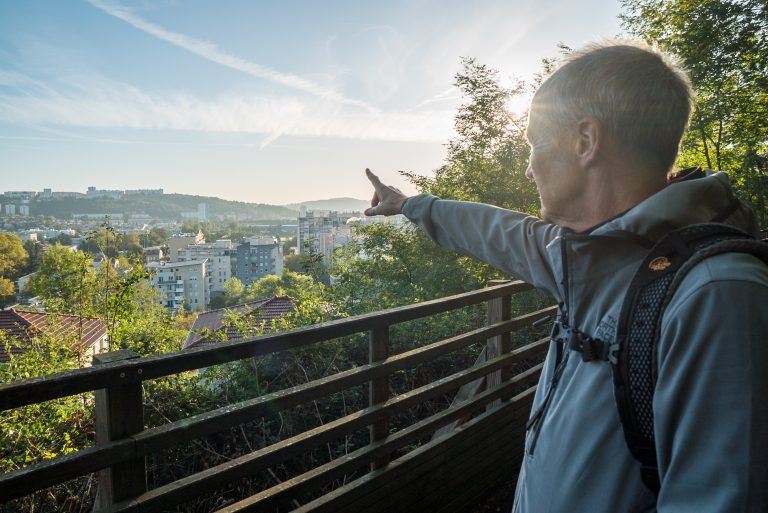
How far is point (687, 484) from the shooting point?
23.6 inches

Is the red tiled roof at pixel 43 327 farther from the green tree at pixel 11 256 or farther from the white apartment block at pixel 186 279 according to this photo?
the white apartment block at pixel 186 279

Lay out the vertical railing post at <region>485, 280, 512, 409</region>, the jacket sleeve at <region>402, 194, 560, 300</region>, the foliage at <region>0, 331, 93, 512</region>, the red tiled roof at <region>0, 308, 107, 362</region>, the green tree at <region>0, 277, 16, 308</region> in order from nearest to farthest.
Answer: the jacket sleeve at <region>402, 194, 560, 300</region> < the vertical railing post at <region>485, 280, 512, 409</region> < the foliage at <region>0, 331, 93, 512</region> < the red tiled roof at <region>0, 308, 107, 362</region> < the green tree at <region>0, 277, 16, 308</region>

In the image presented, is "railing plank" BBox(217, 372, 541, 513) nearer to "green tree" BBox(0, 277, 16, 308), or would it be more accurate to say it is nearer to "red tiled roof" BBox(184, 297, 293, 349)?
"red tiled roof" BBox(184, 297, 293, 349)

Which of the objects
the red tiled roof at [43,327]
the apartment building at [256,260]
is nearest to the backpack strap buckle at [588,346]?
the red tiled roof at [43,327]

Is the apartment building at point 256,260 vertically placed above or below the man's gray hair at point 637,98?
below

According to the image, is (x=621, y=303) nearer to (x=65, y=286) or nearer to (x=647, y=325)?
(x=647, y=325)

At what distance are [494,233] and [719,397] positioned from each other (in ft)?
3.09

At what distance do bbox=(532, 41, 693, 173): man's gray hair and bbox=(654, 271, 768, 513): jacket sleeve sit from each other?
0.37 m

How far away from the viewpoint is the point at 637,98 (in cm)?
85

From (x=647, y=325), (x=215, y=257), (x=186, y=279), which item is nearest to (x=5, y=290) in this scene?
(x=647, y=325)

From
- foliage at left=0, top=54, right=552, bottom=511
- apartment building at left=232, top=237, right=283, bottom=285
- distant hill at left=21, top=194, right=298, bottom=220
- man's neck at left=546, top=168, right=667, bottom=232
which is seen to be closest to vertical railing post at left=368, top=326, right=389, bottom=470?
man's neck at left=546, top=168, right=667, bottom=232

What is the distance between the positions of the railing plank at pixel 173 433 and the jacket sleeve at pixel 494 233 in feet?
2.65

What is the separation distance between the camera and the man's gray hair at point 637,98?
0.85 metres

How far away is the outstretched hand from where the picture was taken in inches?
71.4
